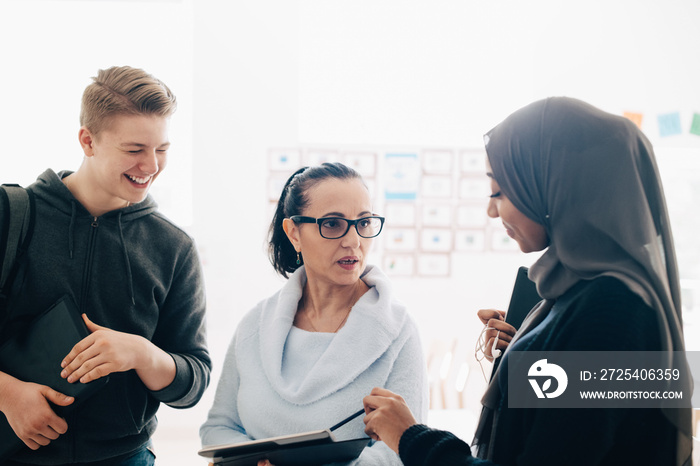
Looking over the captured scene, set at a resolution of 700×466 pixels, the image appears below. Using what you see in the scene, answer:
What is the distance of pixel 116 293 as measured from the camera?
4.96 ft

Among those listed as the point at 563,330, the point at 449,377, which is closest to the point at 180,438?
the point at 449,377

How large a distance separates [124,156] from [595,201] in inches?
46.4

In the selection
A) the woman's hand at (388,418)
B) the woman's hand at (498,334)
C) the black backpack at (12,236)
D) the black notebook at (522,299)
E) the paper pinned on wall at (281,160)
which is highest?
the paper pinned on wall at (281,160)

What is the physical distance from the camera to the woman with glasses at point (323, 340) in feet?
4.76

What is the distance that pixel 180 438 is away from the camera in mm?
4156

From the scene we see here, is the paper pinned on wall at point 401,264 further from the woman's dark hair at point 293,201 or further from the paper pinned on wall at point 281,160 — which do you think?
the woman's dark hair at point 293,201

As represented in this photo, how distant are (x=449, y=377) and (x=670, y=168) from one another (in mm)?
2632

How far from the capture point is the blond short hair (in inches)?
56.6

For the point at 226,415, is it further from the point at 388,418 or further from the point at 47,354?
the point at 388,418

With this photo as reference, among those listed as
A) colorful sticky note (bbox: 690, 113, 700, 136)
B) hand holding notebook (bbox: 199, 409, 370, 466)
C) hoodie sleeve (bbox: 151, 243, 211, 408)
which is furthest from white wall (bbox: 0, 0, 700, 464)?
hand holding notebook (bbox: 199, 409, 370, 466)

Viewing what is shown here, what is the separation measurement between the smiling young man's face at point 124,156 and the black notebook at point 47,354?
33 cm

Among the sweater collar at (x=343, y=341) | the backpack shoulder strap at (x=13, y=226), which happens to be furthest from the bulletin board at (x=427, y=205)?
the backpack shoulder strap at (x=13, y=226)

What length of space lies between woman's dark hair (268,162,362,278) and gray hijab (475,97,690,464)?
636 millimetres

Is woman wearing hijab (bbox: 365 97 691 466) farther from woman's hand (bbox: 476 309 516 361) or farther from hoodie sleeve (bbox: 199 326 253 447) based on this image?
hoodie sleeve (bbox: 199 326 253 447)
